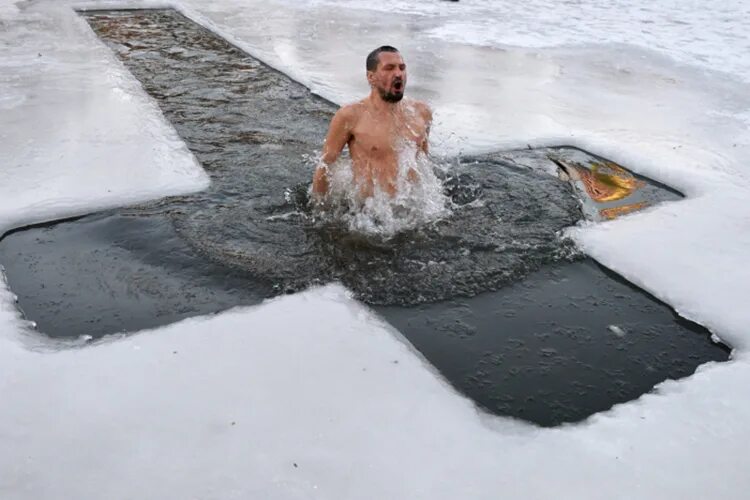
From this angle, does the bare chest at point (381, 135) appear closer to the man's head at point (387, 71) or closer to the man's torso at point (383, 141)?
the man's torso at point (383, 141)

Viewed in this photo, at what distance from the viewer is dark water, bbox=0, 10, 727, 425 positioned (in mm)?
2844

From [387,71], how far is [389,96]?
0.15 meters

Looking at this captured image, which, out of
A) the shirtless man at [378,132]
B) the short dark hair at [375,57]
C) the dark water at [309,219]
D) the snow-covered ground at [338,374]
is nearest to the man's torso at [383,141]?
the shirtless man at [378,132]

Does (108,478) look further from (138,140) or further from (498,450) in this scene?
(138,140)

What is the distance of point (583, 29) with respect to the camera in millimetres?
9750

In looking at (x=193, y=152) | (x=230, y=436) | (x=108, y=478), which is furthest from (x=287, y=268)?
(x=193, y=152)

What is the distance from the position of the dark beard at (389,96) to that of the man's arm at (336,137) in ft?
0.65

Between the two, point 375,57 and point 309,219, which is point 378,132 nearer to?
point 375,57

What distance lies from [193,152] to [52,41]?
14.2ft

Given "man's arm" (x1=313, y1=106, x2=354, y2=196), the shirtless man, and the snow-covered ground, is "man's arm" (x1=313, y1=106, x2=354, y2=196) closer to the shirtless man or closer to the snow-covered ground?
the shirtless man

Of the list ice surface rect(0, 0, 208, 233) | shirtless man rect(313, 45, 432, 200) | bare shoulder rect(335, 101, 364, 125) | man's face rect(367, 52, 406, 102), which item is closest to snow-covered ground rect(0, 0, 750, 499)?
ice surface rect(0, 0, 208, 233)

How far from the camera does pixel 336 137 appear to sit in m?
3.94

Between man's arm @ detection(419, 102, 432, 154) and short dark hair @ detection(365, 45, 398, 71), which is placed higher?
short dark hair @ detection(365, 45, 398, 71)

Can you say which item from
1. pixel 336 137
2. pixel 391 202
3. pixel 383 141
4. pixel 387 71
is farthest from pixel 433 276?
pixel 387 71
